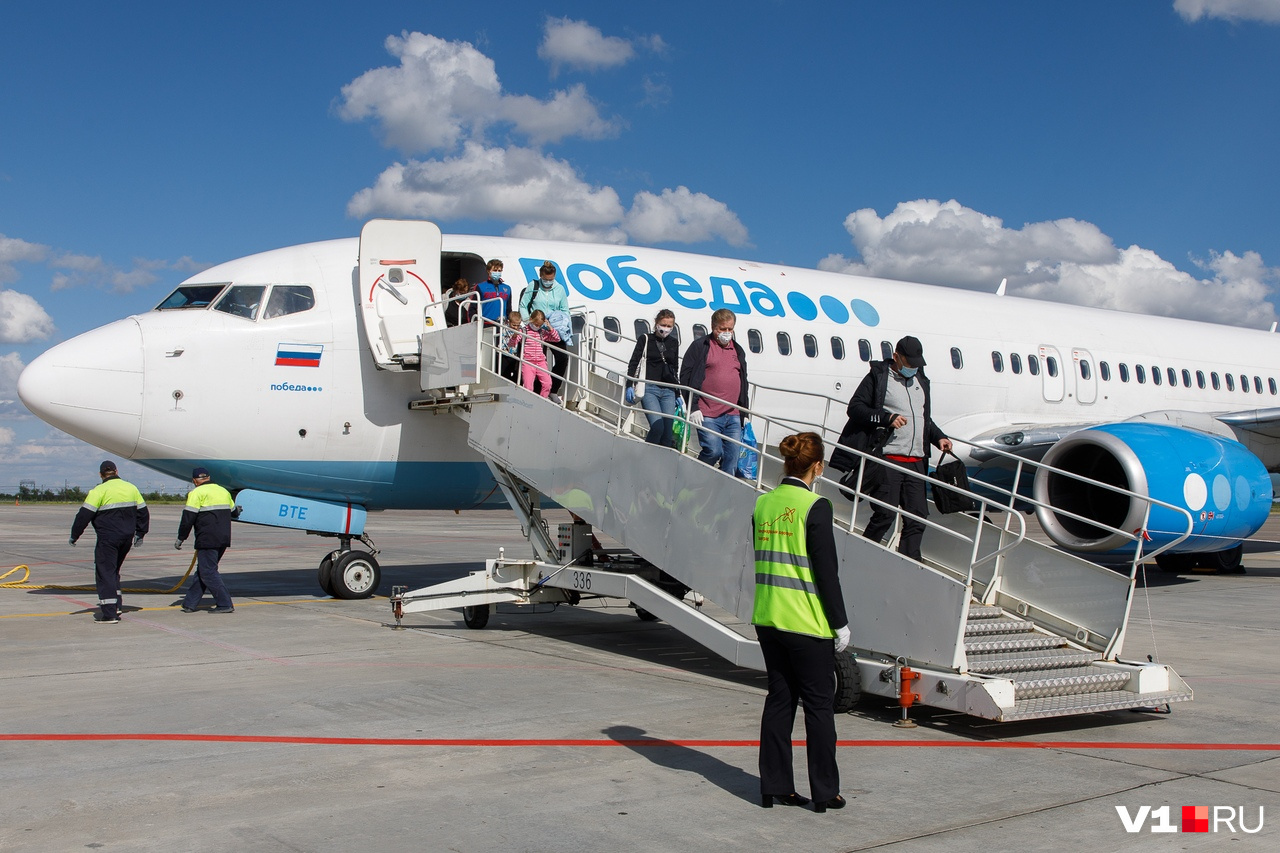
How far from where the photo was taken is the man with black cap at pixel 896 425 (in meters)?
8.52

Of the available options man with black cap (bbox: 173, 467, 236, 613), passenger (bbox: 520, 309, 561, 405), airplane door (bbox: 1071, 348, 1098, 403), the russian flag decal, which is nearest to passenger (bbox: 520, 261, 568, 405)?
passenger (bbox: 520, 309, 561, 405)

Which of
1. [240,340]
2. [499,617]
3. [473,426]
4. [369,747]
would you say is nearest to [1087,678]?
[369,747]

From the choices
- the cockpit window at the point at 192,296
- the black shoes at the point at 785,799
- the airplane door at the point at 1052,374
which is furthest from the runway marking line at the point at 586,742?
the airplane door at the point at 1052,374

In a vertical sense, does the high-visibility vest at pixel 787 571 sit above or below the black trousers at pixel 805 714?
above

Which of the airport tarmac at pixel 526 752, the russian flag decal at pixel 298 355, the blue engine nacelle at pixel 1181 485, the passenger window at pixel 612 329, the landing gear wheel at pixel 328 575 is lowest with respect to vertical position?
the airport tarmac at pixel 526 752

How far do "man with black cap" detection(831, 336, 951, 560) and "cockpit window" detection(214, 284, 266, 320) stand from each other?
664 centimetres

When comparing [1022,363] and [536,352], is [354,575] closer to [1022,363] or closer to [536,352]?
[536,352]

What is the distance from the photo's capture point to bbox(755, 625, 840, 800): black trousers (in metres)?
5.22

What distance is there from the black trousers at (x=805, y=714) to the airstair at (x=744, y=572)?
1746 mm

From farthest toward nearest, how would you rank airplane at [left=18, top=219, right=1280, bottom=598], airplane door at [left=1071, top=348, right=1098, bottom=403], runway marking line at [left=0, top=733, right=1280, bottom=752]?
airplane door at [left=1071, top=348, right=1098, bottom=403]
airplane at [left=18, top=219, right=1280, bottom=598]
runway marking line at [left=0, top=733, right=1280, bottom=752]

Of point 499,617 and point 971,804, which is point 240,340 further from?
point 971,804

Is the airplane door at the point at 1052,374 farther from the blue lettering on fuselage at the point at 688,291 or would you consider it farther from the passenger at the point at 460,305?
the passenger at the point at 460,305

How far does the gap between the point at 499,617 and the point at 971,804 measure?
8047mm

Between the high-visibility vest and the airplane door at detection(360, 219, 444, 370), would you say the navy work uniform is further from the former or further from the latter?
the airplane door at detection(360, 219, 444, 370)
